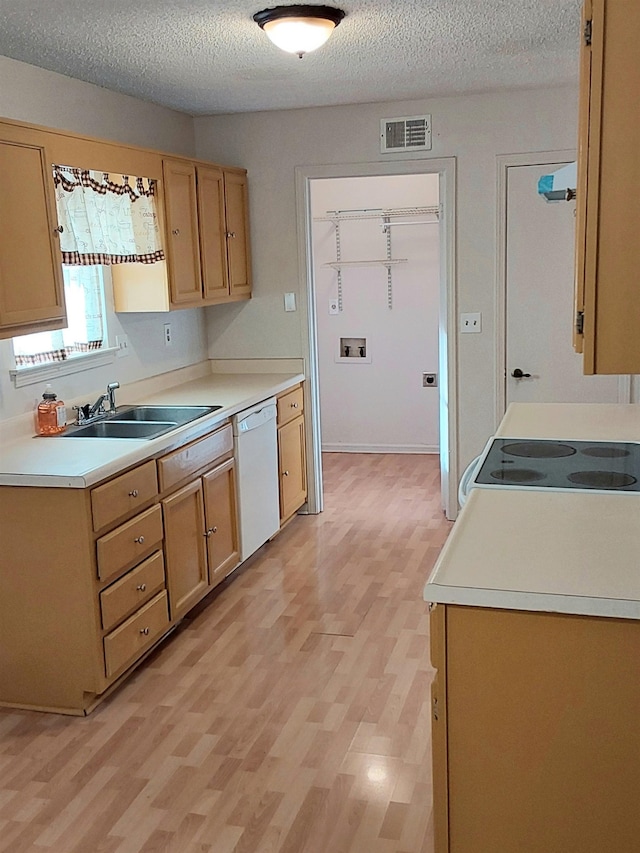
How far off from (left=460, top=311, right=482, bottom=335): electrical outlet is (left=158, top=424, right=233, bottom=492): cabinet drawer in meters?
1.61

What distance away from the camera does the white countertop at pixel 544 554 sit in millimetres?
1682

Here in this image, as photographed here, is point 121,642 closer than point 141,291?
Yes

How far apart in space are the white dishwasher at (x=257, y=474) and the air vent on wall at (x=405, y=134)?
5.27 ft

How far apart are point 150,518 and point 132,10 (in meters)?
1.83

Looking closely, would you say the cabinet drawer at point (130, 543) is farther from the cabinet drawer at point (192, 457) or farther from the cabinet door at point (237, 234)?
the cabinet door at point (237, 234)

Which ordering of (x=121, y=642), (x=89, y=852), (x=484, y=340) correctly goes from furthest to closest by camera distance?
(x=484, y=340)
(x=121, y=642)
(x=89, y=852)

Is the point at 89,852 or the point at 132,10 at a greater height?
the point at 132,10

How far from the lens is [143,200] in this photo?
4.06 m

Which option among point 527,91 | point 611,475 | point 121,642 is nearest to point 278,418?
point 121,642

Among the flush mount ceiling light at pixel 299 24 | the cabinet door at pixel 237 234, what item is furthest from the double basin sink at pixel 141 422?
the flush mount ceiling light at pixel 299 24

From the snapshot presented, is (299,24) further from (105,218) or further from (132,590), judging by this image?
(132,590)

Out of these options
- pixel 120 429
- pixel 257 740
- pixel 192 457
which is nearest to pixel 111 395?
pixel 120 429

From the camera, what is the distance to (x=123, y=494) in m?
3.14

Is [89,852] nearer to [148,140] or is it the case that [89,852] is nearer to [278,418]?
[278,418]
